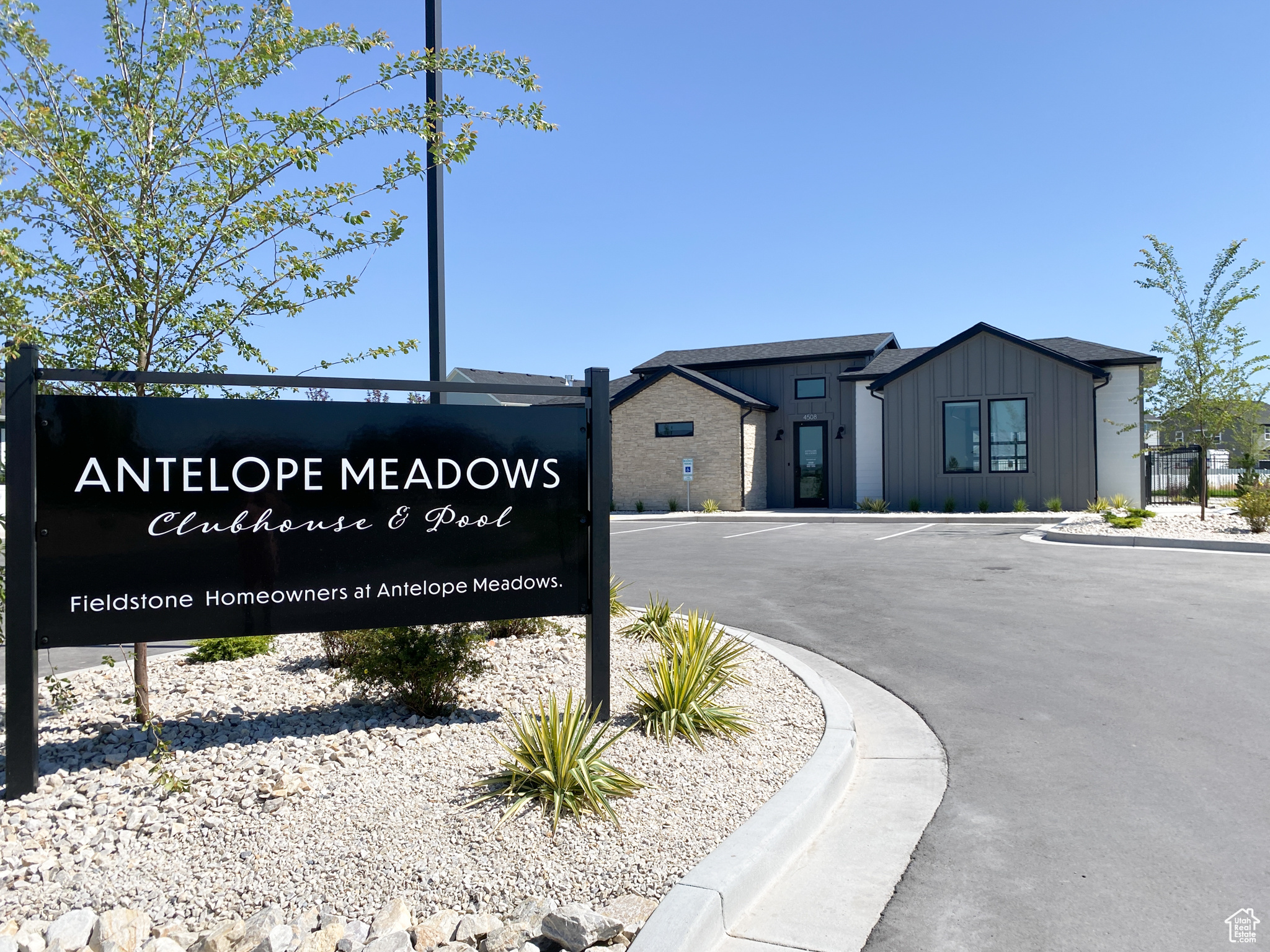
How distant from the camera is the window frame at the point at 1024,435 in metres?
24.4

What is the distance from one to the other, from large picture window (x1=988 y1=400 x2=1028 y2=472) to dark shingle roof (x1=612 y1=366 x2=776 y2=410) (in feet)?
23.9

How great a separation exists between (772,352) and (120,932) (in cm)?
2917

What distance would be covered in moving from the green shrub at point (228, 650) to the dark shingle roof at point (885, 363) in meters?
22.7

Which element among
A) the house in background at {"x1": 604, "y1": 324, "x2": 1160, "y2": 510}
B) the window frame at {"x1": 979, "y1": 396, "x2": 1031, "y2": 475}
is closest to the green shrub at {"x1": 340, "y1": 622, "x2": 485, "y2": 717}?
the house in background at {"x1": 604, "y1": 324, "x2": 1160, "y2": 510}

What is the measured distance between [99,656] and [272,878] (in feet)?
18.9

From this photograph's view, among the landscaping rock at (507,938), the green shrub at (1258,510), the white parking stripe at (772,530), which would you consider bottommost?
the landscaping rock at (507,938)

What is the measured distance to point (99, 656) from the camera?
317 inches

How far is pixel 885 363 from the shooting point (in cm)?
2819

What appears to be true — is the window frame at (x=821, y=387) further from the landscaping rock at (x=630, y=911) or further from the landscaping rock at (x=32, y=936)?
the landscaping rock at (x=32, y=936)

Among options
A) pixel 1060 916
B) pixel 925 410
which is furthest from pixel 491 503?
pixel 925 410

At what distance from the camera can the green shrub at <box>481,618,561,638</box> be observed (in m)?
7.11

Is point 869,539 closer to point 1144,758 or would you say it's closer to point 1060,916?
point 1144,758

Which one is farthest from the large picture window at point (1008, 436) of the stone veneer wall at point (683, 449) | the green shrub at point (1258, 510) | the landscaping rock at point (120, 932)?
the landscaping rock at point (120, 932)

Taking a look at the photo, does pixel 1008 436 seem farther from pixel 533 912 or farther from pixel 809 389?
pixel 533 912
